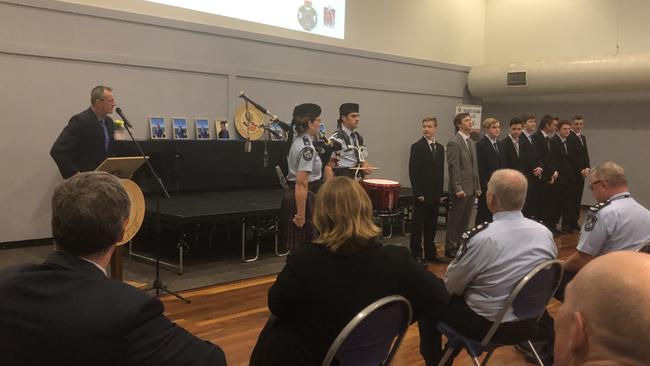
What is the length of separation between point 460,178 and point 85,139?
358cm

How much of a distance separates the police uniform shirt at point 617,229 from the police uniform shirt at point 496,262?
1.80ft

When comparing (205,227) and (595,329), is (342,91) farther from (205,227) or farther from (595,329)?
(595,329)

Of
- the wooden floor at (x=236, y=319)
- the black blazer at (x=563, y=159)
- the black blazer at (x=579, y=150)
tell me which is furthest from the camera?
the black blazer at (x=579, y=150)

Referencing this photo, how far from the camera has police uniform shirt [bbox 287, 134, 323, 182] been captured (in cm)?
410

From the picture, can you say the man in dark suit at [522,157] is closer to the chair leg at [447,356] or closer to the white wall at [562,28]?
the white wall at [562,28]

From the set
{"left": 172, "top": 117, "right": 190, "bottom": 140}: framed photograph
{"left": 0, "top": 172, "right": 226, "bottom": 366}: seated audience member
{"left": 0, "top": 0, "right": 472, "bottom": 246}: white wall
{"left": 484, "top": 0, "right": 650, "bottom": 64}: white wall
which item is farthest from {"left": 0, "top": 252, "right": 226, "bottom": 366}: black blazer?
{"left": 484, "top": 0, "right": 650, "bottom": 64}: white wall

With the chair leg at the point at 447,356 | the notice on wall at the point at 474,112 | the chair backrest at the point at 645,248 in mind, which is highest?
the notice on wall at the point at 474,112

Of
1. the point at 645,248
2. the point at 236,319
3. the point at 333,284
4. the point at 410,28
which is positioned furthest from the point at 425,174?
the point at 410,28

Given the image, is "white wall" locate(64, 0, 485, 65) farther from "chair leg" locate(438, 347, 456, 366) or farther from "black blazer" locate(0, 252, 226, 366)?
"black blazer" locate(0, 252, 226, 366)

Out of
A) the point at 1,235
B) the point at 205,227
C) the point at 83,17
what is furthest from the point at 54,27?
the point at 205,227

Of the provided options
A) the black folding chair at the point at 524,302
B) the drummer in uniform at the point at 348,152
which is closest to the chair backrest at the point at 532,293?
the black folding chair at the point at 524,302

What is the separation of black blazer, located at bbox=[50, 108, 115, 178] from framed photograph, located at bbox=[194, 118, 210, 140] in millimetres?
2358

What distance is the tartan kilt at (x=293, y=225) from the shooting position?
4172mm

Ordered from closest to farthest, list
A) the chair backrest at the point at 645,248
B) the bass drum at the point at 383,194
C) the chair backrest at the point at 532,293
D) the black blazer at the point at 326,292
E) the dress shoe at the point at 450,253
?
the black blazer at the point at 326,292
the chair backrest at the point at 532,293
the chair backrest at the point at 645,248
the bass drum at the point at 383,194
the dress shoe at the point at 450,253
